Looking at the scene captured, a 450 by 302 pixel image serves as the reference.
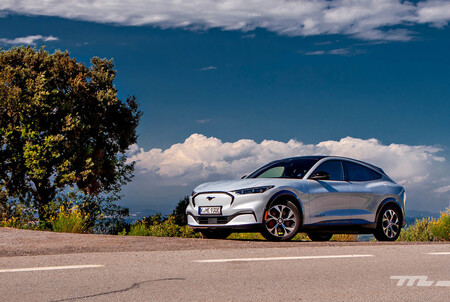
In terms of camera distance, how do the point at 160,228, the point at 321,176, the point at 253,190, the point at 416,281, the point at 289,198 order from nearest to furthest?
1. the point at 416,281
2. the point at 253,190
3. the point at 289,198
4. the point at 321,176
5. the point at 160,228

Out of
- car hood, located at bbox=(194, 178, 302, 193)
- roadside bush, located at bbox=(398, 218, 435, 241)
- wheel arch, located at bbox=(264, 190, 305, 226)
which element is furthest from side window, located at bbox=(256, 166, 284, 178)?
roadside bush, located at bbox=(398, 218, 435, 241)

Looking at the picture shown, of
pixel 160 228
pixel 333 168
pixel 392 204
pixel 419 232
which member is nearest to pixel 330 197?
pixel 333 168

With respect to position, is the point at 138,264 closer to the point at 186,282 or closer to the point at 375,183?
the point at 186,282

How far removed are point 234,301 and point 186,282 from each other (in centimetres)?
113

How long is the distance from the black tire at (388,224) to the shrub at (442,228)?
156 inches

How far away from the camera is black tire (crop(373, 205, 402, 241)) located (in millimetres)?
12516

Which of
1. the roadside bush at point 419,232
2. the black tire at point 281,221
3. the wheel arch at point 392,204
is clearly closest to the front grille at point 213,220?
the black tire at point 281,221

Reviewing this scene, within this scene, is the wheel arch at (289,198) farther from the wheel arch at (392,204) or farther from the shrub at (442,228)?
the shrub at (442,228)

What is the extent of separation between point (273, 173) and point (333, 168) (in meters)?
1.30

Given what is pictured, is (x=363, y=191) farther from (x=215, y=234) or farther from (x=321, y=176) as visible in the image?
(x=215, y=234)

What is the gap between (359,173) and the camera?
12711 millimetres

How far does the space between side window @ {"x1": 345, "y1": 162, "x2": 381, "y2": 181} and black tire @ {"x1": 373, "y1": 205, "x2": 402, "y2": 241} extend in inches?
29.8

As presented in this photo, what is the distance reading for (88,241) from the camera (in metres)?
11.0

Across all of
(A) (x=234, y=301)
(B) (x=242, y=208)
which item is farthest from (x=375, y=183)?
(A) (x=234, y=301)
